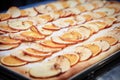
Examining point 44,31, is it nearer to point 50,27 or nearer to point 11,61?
point 50,27

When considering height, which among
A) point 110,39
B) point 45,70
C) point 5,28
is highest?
point 5,28

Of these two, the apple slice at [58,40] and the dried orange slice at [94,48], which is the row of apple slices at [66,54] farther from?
the apple slice at [58,40]

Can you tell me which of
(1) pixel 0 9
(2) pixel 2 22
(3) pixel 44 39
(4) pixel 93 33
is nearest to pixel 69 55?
(3) pixel 44 39

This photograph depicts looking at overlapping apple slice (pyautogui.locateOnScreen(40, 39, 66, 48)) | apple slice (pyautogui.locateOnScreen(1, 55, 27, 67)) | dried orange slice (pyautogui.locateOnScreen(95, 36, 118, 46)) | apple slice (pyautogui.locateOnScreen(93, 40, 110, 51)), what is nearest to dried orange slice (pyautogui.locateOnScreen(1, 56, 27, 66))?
apple slice (pyautogui.locateOnScreen(1, 55, 27, 67))

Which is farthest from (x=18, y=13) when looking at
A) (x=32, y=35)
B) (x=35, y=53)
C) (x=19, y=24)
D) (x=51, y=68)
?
(x=51, y=68)

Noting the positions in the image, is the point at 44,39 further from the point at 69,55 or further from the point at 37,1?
Result: the point at 37,1

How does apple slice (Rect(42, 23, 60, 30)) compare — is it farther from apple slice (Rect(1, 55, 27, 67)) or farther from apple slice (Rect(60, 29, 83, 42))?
apple slice (Rect(1, 55, 27, 67))
